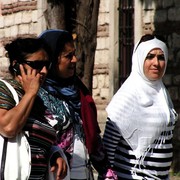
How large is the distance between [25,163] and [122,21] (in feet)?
29.5

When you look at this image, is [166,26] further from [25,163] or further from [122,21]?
[25,163]

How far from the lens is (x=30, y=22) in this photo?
15.1m

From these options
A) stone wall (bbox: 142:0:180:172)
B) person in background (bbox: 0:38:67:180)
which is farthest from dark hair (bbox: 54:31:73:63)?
stone wall (bbox: 142:0:180:172)

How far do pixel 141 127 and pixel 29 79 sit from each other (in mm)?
1355

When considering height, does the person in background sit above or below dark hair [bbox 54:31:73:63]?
below

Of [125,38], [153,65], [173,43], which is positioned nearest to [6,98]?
[153,65]

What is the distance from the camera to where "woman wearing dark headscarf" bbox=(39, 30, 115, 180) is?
5375 millimetres

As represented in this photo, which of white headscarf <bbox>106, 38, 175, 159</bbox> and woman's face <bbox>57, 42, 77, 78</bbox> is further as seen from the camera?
white headscarf <bbox>106, 38, 175, 159</bbox>

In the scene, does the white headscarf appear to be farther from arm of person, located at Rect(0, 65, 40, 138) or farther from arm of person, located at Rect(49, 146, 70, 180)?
arm of person, located at Rect(0, 65, 40, 138)

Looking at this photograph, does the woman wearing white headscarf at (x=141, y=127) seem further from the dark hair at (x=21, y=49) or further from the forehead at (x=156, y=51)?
the dark hair at (x=21, y=49)

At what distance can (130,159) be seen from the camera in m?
5.95

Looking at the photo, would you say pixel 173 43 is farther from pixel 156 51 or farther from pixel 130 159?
pixel 130 159

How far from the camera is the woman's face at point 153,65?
6021 millimetres

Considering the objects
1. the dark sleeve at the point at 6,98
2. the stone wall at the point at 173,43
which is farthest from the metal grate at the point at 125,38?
the dark sleeve at the point at 6,98
